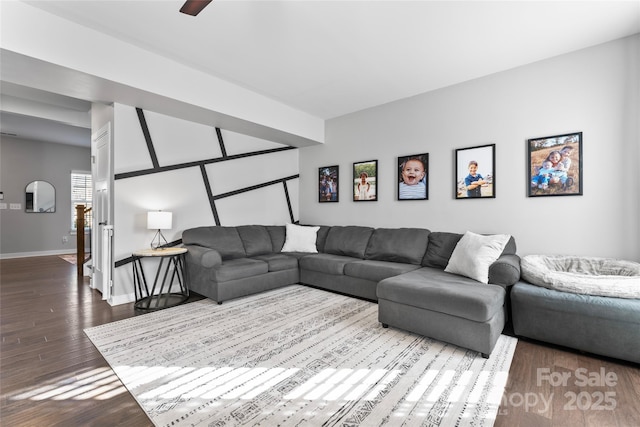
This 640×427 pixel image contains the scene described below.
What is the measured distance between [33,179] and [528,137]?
10.3 metres

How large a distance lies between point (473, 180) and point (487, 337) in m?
2.13

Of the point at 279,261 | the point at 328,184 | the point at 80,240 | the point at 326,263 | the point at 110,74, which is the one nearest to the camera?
the point at 110,74

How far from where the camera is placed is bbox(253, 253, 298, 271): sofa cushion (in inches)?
160

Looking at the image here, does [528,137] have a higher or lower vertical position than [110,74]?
lower

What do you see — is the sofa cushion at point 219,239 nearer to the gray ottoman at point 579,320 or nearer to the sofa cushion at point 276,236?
the sofa cushion at point 276,236

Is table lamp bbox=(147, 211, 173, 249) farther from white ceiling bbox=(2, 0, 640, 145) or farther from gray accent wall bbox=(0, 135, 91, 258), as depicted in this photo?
gray accent wall bbox=(0, 135, 91, 258)

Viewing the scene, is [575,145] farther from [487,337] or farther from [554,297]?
[487,337]

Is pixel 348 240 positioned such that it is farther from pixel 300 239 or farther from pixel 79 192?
pixel 79 192

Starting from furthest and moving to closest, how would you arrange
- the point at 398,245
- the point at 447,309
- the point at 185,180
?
1. the point at 185,180
2. the point at 398,245
3. the point at 447,309

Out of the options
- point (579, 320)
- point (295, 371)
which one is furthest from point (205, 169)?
point (579, 320)

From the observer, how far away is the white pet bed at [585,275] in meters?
2.23

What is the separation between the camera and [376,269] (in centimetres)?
356

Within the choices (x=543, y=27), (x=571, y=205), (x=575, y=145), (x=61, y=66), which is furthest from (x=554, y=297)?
(x=61, y=66)

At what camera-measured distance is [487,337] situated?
2240 millimetres
